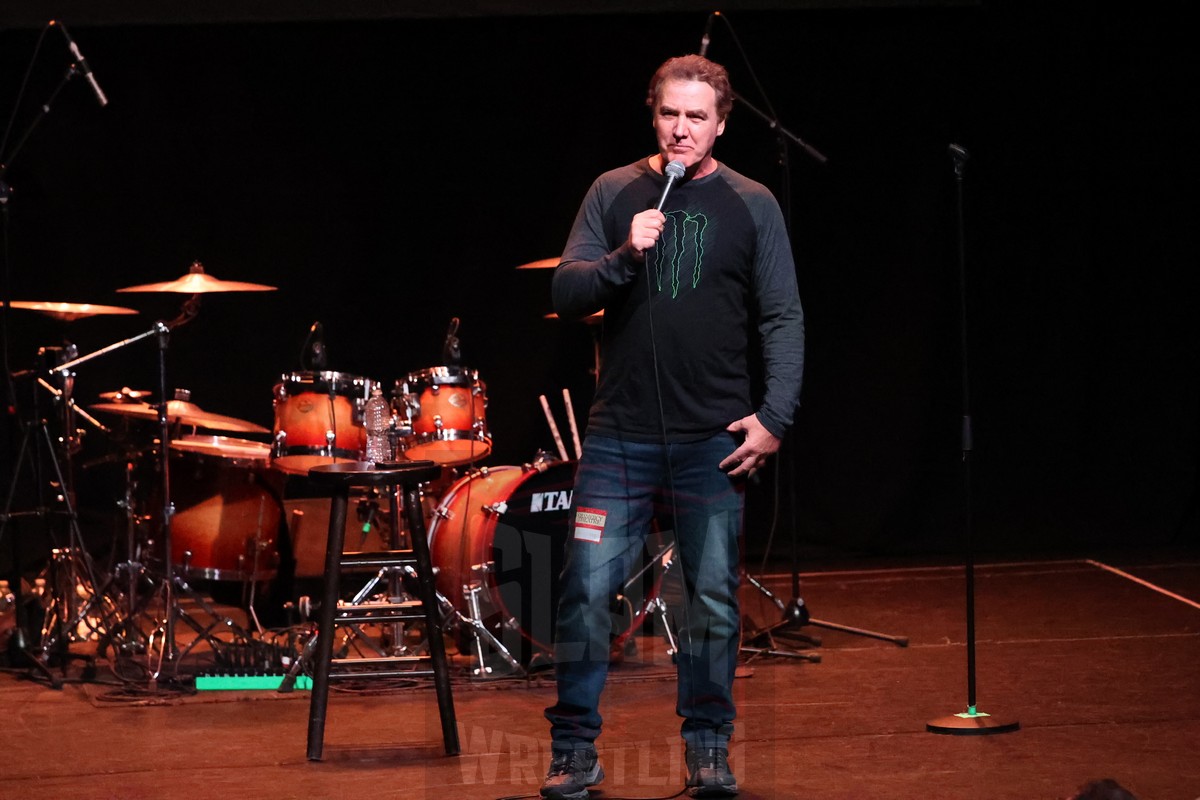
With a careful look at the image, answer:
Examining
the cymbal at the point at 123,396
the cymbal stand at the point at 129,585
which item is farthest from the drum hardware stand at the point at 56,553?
the cymbal at the point at 123,396

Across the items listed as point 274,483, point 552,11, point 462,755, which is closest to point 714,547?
point 462,755

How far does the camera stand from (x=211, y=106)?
6.84 metres

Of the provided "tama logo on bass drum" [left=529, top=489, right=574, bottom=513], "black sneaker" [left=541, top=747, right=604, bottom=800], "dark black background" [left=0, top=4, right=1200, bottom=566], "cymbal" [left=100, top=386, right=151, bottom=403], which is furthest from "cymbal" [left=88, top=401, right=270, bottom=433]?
"black sneaker" [left=541, top=747, right=604, bottom=800]

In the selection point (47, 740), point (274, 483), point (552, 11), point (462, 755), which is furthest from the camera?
point (552, 11)

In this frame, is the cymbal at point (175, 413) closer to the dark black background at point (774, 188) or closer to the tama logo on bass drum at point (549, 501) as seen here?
the tama logo on bass drum at point (549, 501)

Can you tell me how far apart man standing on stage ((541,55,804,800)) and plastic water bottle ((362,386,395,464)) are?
76.1 inches

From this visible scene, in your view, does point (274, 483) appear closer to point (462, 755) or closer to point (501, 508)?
point (501, 508)

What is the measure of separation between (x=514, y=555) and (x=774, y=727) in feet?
4.50

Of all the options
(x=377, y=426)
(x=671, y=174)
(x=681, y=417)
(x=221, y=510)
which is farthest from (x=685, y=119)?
(x=221, y=510)

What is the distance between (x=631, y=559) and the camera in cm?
336

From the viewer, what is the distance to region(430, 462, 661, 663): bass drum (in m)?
5.19

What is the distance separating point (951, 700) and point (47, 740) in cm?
268

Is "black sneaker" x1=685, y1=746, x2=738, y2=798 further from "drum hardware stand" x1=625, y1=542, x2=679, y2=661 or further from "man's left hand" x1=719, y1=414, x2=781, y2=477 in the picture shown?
"drum hardware stand" x1=625, y1=542, x2=679, y2=661

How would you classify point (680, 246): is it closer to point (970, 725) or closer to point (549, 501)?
point (970, 725)
